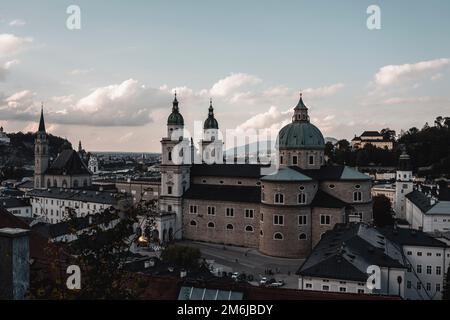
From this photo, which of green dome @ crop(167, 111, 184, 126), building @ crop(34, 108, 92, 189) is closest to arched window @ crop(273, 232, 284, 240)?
green dome @ crop(167, 111, 184, 126)

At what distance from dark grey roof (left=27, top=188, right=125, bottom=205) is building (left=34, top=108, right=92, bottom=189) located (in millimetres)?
9281

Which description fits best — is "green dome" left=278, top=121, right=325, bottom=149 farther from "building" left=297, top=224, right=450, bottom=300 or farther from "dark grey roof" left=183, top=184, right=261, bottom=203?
"building" left=297, top=224, right=450, bottom=300

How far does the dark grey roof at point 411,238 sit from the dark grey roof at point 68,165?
58515 mm

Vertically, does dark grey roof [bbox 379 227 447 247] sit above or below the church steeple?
below

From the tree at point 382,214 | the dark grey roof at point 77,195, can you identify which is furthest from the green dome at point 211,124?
the tree at point 382,214

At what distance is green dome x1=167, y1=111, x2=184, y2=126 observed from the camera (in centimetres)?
6166

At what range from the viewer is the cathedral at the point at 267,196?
4972 centimetres

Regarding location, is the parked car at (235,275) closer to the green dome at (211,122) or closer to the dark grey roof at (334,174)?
the dark grey roof at (334,174)

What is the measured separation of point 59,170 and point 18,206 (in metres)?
14.6

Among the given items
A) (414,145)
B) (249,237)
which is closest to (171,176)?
(249,237)

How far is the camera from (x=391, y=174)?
4001 inches

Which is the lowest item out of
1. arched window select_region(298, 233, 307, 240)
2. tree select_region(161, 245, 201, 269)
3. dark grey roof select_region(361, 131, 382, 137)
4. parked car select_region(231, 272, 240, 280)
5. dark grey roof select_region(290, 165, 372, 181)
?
parked car select_region(231, 272, 240, 280)

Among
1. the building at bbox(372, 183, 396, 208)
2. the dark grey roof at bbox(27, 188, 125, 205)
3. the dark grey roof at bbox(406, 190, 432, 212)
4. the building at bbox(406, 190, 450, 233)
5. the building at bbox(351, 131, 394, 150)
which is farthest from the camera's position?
the building at bbox(351, 131, 394, 150)

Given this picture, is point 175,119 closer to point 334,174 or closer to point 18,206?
point 334,174
